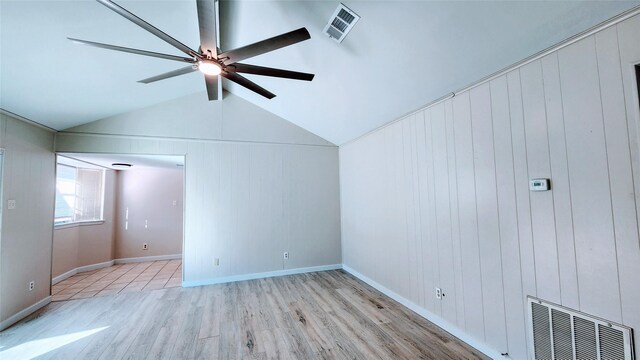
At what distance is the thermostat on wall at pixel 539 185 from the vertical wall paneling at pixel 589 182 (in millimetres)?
133

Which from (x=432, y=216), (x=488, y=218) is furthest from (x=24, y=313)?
(x=488, y=218)

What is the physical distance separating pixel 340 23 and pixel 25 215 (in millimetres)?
4461

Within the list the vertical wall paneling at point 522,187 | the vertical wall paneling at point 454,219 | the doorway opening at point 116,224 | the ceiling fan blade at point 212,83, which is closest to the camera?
the vertical wall paneling at point 522,187

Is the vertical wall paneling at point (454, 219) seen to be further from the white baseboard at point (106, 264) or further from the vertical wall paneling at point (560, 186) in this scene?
A: the white baseboard at point (106, 264)

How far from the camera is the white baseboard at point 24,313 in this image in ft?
9.44

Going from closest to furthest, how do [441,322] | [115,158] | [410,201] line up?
[441,322] → [410,201] → [115,158]

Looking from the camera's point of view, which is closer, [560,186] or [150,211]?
[560,186]

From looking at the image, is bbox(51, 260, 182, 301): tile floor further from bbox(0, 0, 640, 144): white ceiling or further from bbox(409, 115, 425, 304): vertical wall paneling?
bbox(409, 115, 425, 304): vertical wall paneling

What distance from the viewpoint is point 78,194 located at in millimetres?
5188

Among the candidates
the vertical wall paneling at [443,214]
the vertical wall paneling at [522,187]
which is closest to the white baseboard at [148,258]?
the vertical wall paneling at [443,214]

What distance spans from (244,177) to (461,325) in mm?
3797

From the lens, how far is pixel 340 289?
12.9ft

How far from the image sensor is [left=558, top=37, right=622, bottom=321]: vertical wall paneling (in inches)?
61.8

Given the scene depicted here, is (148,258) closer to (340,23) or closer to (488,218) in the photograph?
(340,23)
